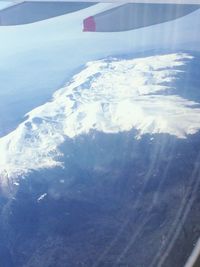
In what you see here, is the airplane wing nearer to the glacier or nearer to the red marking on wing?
the red marking on wing

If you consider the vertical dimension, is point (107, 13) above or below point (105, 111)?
above

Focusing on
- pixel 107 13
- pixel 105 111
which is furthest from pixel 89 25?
pixel 105 111

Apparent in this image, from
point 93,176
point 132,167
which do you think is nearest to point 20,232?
point 93,176

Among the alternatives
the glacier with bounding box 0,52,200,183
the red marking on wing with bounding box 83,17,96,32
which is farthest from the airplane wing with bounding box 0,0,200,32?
the glacier with bounding box 0,52,200,183

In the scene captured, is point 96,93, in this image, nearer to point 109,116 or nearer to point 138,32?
point 109,116

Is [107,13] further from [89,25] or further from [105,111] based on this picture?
[105,111]

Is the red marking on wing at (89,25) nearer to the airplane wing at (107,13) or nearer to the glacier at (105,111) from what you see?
the airplane wing at (107,13)

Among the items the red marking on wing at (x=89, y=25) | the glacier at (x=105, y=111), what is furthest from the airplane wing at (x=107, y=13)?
the glacier at (x=105, y=111)
